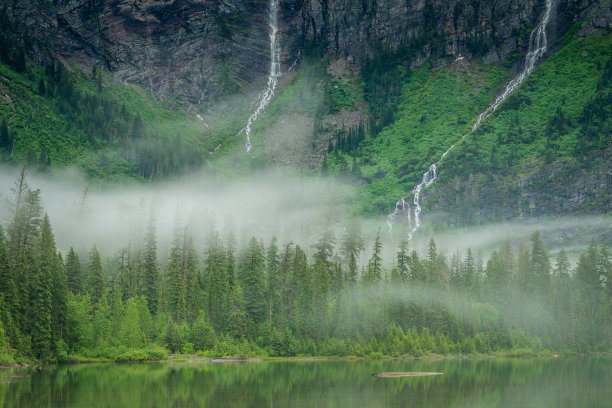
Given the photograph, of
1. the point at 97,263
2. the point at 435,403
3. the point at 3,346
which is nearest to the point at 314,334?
the point at 97,263

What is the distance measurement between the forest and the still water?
8.29m

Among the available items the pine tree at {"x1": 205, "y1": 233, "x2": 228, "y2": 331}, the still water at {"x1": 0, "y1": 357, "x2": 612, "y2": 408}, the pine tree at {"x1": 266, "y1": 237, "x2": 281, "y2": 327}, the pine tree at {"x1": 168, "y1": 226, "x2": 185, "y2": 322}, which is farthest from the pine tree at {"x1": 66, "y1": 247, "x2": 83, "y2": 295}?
the pine tree at {"x1": 266, "y1": 237, "x2": 281, "y2": 327}

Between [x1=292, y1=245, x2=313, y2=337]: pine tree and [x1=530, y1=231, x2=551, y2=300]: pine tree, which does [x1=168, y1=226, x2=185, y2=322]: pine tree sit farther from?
[x1=530, y1=231, x2=551, y2=300]: pine tree

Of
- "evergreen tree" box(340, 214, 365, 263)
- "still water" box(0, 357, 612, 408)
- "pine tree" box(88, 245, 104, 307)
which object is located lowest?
"still water" box(0, 357, 612, 408)

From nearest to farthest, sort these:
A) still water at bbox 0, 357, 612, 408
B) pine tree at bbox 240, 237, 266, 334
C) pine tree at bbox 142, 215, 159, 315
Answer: still water at bbox 0, 357, 612, 408, pine tree at bbox 240, 237, 266, 334, pine tree at bbox 142, 215, 159, 315

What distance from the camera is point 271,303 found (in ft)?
445

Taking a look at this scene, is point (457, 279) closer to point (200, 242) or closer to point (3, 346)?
point (200, 242)

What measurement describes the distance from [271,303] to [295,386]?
52.6 metres

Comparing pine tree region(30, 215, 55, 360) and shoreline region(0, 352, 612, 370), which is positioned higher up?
pine tree region(30, 215, 55, 360)

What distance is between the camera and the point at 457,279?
156m

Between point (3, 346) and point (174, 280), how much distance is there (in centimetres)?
4376

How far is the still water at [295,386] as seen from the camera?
7025 cm

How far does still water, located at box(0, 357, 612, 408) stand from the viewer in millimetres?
70250

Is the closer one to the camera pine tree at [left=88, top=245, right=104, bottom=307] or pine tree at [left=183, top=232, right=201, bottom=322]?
pine tree at [left=88, top=245, right=104, bottom=307]
